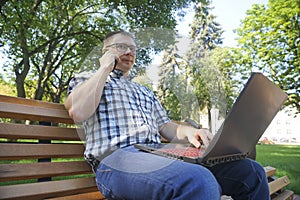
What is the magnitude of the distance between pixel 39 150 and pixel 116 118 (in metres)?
0.36

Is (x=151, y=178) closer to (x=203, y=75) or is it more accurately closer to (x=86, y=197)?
(x=203, y=75)

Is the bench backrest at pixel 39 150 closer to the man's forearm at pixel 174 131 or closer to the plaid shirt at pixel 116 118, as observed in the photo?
the plaid shirt at pixel 116 118

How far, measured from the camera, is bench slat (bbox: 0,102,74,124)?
1053mm

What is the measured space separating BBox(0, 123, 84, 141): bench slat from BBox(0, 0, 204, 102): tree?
13.2ft

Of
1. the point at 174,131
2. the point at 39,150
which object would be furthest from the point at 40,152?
the point at 174,131

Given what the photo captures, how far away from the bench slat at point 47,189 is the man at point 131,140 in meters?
0.20

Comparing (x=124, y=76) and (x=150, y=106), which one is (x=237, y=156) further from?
(x=124, y=76)

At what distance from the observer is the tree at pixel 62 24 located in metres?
5.79

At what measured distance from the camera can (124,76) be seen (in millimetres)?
1018

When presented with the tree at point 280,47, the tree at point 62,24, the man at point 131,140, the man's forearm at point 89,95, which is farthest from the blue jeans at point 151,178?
the tree at point 280,47

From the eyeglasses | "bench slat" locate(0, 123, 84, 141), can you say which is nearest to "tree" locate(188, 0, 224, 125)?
the eyeglasses

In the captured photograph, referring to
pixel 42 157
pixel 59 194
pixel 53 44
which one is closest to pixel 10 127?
pixel 42 157

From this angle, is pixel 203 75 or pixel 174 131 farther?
pixel 174 131

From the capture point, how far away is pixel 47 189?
1.10 metres
